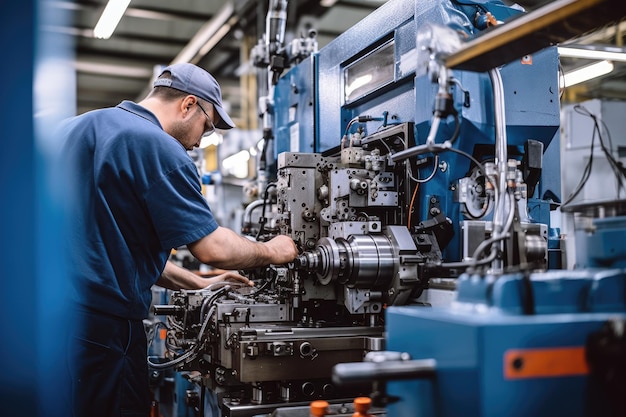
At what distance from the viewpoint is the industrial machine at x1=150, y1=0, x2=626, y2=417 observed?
4.46ft

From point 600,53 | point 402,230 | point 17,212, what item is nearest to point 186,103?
point 402,230

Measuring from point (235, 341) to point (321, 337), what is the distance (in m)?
0.27

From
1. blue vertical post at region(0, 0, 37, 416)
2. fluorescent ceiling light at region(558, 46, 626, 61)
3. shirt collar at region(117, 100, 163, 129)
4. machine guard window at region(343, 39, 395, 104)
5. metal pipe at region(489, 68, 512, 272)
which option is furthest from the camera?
fluorescent ceiling light at region(558, 46, 626, 61)

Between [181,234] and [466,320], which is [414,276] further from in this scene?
[466,320]

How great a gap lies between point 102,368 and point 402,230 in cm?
106

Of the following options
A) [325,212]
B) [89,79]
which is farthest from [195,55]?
[325,212]

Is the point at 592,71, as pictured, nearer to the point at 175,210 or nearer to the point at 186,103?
the point at 186,103

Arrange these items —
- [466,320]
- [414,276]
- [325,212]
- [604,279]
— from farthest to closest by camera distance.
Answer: [325,212] → [414,276] → [604,279] → [466,320]

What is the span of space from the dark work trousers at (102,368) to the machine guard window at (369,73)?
4.70 feet

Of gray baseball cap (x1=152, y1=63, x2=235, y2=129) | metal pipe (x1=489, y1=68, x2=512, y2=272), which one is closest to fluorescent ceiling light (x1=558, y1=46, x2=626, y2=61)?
metal pipe (x1=489, y1=68, x2=512, y2=272)

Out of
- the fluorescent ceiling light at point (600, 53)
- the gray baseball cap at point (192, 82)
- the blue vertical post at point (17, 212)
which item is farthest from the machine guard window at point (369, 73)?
the blue vertical post at point (17, 212)

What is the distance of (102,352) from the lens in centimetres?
192

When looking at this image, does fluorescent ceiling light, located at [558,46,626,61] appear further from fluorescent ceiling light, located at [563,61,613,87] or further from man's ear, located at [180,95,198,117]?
man's ear, located at [180,95,198,117]

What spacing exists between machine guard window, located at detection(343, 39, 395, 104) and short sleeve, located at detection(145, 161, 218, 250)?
1.03 meters
